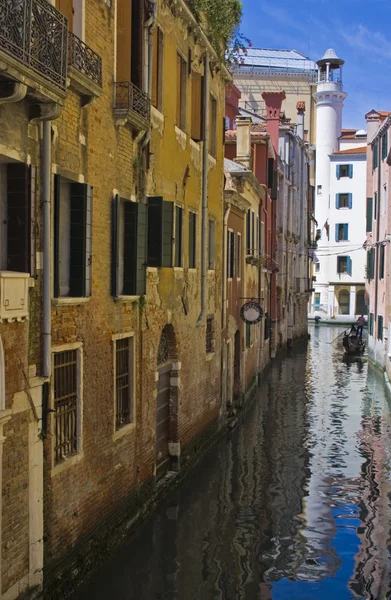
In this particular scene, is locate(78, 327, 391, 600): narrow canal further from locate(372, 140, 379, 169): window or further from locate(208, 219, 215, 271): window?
locate(372, 140, 379, 169): window

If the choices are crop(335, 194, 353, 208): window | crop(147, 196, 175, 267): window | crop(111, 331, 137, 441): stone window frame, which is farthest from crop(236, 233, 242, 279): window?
crop(335, 194, 353, 208): window

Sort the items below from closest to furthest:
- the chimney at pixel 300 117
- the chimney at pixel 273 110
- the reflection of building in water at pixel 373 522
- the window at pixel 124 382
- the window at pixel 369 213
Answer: the reflection of building in water at pixel 373 522
the window at pixel 124 382
the chimney at pixel 273 110
the window at pixel 369 213
the chimney at pixel 300 117

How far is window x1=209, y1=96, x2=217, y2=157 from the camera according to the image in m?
17.4

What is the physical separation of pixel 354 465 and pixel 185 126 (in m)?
7.71

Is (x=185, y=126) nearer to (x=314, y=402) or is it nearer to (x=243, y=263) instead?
(x=243, y=263)

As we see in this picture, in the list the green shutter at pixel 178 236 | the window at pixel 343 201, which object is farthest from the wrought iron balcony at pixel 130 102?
the window at pixel 343 201

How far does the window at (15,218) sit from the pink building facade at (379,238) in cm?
2200

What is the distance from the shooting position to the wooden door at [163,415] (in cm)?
1376

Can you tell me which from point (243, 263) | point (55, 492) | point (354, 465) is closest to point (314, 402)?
point (243, 263)

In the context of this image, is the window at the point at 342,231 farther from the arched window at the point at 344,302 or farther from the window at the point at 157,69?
the window at the point at 157,69

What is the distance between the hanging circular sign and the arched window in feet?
152

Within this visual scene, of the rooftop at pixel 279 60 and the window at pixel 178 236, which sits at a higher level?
the rooftop at pixel 279 60

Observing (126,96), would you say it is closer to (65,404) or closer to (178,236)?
(178,236)

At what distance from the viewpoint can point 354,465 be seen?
16344 millimetres
